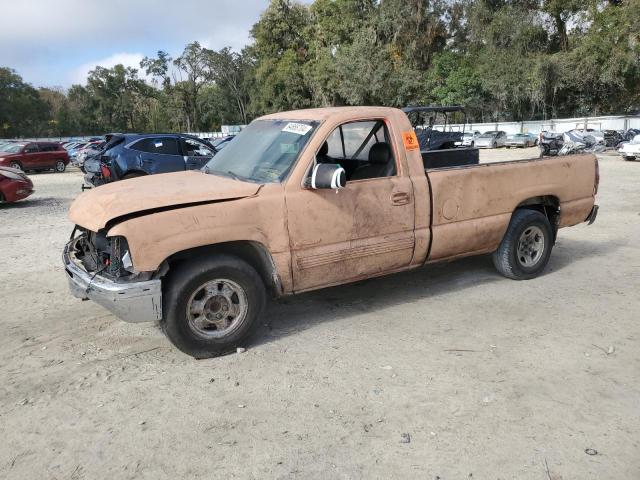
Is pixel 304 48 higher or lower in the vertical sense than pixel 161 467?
higher

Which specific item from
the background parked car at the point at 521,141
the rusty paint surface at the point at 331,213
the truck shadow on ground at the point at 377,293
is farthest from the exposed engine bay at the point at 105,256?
the background parked car at the point at 521,141

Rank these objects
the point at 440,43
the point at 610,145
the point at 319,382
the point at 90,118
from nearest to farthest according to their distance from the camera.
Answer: the point at 319,382, the point at 610,145, the point at 440,43, the point at 90,118

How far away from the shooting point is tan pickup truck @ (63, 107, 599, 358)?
156 inches

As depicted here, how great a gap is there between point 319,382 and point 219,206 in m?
1.49

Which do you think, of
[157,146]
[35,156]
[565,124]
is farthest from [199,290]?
→ [565,124]

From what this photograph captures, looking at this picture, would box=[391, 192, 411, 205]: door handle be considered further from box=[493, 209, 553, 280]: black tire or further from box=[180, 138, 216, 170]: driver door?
box=[180, 138, 216, 170]: driver door

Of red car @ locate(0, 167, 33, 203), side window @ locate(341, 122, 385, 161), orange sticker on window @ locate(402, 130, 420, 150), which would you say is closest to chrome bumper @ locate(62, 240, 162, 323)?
side window @ locate(341, 122, 385, 161)

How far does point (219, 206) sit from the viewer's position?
4102mm

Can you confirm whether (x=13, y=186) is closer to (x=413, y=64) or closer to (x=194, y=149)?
(x=194, y=149)

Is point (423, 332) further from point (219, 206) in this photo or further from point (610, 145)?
point (610, 145)

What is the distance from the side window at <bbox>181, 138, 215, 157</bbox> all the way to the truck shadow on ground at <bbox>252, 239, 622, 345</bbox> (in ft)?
28.6

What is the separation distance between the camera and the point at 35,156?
84.0 ft

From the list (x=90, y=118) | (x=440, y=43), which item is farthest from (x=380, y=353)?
(x=90, y=118)

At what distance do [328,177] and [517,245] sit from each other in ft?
9.08
